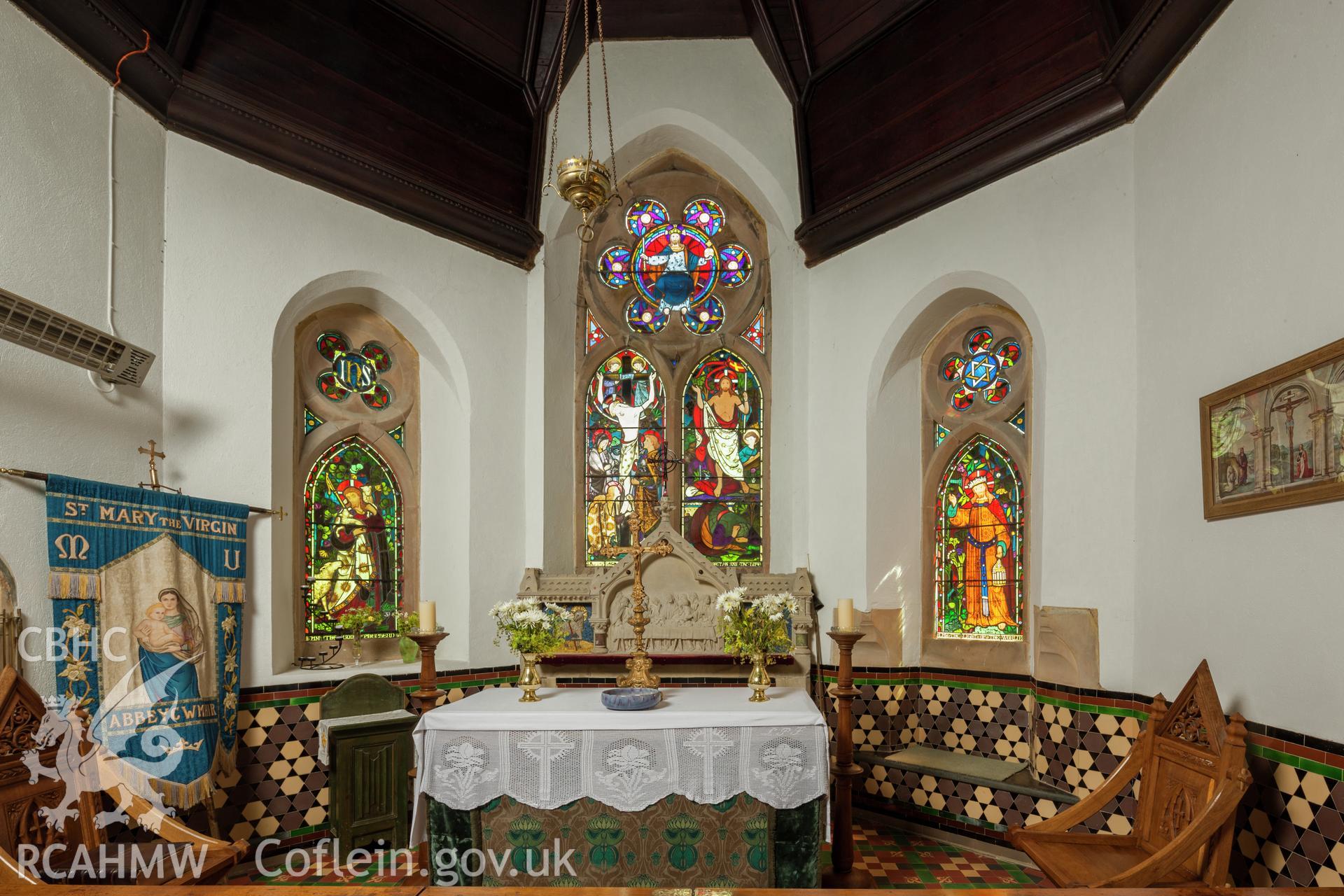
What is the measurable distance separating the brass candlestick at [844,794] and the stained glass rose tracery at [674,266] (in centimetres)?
380

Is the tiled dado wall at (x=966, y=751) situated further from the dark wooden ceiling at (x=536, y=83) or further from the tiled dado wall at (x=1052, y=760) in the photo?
the dark wooden ceiling at (x=536, y=83)

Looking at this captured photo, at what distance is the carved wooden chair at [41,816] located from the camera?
12.1 ft

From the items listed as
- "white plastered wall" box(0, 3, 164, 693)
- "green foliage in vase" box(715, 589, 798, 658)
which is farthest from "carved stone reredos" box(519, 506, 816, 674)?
"white plastered wall" box(0, 3, 164, 693)

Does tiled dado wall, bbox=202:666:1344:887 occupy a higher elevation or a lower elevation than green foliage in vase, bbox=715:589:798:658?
lower

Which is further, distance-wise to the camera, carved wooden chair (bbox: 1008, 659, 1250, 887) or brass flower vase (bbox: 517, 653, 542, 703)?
brass flower vase (bbox: 517, 653, 542, 703)

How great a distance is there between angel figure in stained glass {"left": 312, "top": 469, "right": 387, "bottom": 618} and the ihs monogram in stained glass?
0.71 metres

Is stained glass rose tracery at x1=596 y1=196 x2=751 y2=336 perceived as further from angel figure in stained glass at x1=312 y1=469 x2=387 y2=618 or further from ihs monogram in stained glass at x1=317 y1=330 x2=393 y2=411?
angel figure in stained glass at x1=312 y1=469 x2=387 y2=618

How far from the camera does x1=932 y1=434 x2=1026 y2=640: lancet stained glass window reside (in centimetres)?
696

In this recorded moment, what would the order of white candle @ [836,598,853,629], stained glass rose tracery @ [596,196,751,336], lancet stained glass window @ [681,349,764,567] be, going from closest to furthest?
white candle @ [836,598,853,629] → lancet stained glass window @ [681,349,764,567] → stained glass rose tracery @ [596,196,751,336]

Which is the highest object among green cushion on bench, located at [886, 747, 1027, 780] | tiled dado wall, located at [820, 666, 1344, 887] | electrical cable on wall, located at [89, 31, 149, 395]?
electrical cable on wall, located at [89, 31, 149, 395]

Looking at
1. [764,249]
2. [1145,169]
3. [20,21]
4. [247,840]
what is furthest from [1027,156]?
[247,840]

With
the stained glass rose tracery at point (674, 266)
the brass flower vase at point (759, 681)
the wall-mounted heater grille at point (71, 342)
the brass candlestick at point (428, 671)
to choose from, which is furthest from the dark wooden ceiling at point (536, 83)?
the brass flower vase at point (759, 681)

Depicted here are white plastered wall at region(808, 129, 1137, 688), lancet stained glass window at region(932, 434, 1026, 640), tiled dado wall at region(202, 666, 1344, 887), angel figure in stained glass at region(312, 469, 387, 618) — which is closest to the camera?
tiled dado wall at region(202, 666, 1344, 887)

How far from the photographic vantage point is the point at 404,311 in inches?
287
